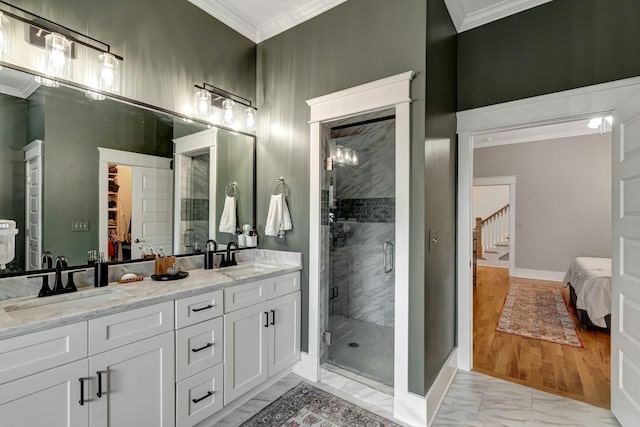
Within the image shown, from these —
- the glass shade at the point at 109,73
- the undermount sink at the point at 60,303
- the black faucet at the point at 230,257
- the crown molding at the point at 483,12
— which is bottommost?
the undermount sink at the point at 60,303

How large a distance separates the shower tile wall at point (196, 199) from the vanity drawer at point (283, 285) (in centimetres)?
68

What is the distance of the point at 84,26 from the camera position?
1.83 meters

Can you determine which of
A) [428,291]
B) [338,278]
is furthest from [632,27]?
[338,278]

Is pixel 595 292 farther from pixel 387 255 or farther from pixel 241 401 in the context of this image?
pixel 241 401

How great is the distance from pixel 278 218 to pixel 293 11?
67.8 inches

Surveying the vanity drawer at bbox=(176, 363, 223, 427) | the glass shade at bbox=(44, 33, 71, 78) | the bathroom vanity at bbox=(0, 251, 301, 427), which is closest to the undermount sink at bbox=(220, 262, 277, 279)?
the bathroom vanity at bbox=(0, 251, 301, 427)

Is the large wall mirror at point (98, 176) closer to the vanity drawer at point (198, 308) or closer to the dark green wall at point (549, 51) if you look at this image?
the vanity drawer at point (198, 308)

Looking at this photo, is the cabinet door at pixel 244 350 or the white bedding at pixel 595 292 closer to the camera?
the cabinet door at pixel 244 350

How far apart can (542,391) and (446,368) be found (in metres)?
0.73

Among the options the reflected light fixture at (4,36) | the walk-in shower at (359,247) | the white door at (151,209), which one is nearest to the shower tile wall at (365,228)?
the walk-in shower at (359,247)

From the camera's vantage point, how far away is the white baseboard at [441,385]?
2.02 metres

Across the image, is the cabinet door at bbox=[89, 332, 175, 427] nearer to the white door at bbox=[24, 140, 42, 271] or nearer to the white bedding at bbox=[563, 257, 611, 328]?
the white door at bbox=[24, 140, 42, 271]

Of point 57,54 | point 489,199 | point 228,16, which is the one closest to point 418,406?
point 57,54

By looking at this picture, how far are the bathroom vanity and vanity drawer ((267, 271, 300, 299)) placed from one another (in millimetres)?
11
